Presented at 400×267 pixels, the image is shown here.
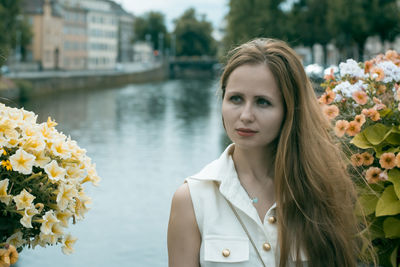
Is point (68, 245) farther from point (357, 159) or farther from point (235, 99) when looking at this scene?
point (357, 159)

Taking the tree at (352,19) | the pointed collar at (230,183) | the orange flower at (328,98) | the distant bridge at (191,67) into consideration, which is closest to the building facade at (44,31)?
the distant bridge at (191,67)

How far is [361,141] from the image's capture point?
314 centimetres

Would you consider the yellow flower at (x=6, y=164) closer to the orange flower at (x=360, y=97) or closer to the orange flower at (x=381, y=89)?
the orange flower at (x=360, y=97)

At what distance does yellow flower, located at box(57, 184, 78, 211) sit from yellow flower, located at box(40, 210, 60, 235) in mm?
39

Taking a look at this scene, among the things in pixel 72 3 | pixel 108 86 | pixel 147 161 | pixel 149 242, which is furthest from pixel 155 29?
pixel 149 242

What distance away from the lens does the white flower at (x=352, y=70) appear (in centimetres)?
360

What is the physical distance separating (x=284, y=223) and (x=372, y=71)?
165 centimetres

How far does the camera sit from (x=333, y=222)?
2.22 meters

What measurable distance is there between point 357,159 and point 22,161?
5.49ft

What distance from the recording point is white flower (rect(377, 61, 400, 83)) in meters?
3.44

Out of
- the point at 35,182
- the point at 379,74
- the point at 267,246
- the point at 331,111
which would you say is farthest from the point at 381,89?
the point at 35,182

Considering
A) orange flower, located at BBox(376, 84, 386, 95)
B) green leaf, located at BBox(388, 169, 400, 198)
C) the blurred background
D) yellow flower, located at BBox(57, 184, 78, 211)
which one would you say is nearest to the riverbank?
the blurred background

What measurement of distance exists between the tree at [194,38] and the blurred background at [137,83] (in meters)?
0.15

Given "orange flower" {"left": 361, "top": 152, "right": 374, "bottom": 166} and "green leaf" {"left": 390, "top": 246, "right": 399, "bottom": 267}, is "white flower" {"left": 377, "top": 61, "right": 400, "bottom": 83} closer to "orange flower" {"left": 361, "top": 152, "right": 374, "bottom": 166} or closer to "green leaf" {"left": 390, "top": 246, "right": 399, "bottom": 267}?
"orange flower" {"left": 361, "top": 152, "right": 374, "bottom": 166}
